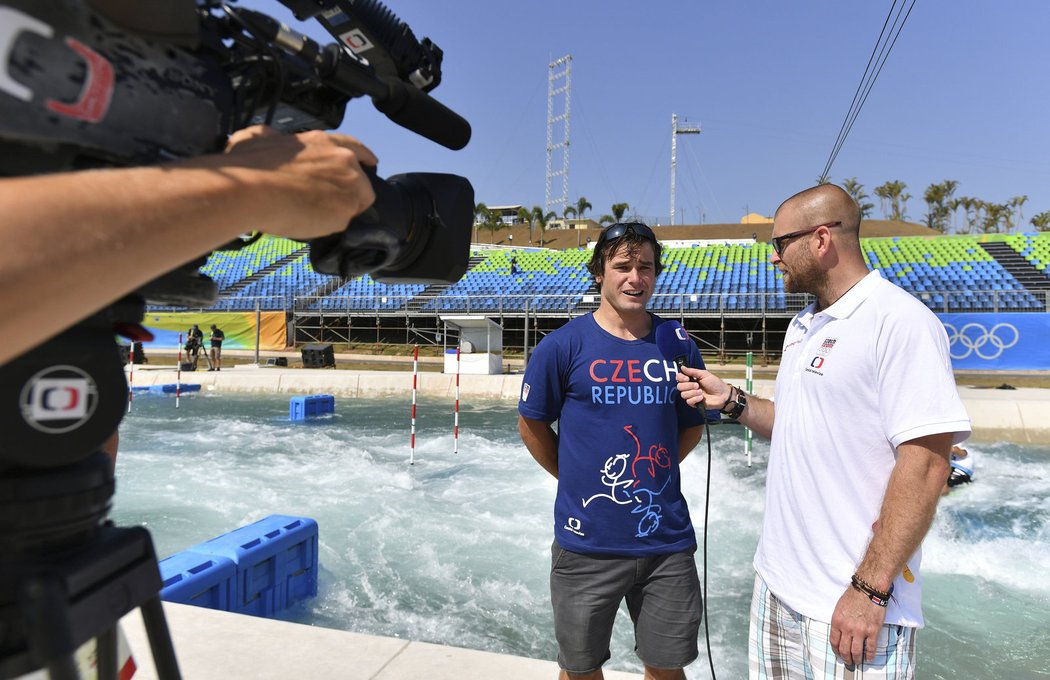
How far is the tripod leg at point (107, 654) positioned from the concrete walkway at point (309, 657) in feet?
6.10

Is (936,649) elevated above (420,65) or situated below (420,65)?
below

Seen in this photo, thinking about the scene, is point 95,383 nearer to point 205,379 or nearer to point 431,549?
point 431,549

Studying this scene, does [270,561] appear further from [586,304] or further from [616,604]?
[586,304]

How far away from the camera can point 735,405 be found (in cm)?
256

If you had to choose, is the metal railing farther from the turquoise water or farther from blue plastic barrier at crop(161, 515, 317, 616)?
blue plastic barrier at crop(161, 515, 317, 616)

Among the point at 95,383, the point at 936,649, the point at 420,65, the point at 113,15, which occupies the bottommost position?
the point at 936,649

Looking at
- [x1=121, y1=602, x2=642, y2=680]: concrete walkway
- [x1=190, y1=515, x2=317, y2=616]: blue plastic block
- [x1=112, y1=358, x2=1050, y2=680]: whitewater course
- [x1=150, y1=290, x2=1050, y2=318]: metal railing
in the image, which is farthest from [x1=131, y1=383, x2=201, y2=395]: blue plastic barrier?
[x1=121, y1=602, x2=642, y2=680]: concrete walkway

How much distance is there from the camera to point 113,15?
0.69m

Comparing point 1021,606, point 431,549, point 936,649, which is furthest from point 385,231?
point 1021,606

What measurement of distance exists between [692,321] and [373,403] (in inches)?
549

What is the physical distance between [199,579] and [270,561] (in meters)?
0.64

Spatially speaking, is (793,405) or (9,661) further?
(793,405)

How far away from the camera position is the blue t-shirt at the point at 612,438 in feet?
8.23

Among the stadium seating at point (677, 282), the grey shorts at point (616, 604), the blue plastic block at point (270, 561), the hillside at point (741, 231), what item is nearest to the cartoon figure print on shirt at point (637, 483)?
the grey shorts at point (616, 604)
